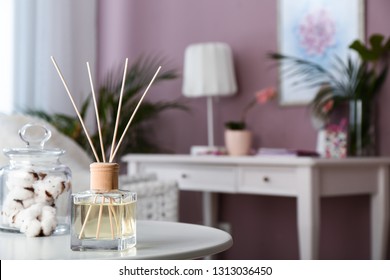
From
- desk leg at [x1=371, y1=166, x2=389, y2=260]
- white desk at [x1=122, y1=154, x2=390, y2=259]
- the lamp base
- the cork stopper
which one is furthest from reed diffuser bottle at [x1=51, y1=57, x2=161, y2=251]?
the lamp base

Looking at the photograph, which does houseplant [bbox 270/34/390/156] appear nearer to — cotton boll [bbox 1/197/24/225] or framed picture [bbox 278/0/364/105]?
framed picture [bbox 278/0/364/105]

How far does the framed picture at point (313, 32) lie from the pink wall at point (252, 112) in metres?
0.06

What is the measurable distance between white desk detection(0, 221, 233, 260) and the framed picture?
2080mm

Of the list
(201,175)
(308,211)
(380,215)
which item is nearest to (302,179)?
(308,211)

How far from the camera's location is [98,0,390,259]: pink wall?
314 cm

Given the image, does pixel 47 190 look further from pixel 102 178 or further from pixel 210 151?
pixel 210 151

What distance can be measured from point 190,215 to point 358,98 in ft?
4.32

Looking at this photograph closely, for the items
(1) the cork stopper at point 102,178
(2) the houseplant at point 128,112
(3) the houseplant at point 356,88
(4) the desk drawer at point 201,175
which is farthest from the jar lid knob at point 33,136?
(2) the houseplant at point 128,112

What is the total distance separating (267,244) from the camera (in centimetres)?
346

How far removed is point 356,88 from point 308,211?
0.66m

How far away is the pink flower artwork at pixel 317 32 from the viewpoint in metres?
3.15
